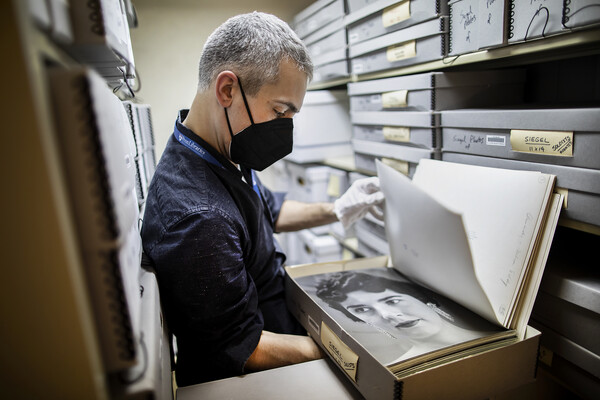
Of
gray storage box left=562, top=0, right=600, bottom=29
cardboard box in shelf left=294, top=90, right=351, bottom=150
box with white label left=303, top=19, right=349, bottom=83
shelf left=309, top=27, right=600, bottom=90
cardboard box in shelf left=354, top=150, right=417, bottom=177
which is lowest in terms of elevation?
cardboard box in shelf left=354, top=150, right=417, bottom=177

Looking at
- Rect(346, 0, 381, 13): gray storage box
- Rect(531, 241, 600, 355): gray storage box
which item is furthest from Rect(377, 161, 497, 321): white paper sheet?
Rect(346, 0, 381, 13): gray storage box

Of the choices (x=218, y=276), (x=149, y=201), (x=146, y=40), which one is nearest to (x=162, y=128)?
(x=146, y=40)

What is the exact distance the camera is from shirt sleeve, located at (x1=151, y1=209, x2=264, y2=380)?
30.3 inches

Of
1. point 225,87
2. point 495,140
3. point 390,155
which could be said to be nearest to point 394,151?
point 390,155

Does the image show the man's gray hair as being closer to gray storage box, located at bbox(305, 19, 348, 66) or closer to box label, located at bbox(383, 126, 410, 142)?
box label, located at bbox(383, 126, 410, 142)

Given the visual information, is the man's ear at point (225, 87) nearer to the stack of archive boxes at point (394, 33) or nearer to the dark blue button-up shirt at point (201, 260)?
the dark blue button-up shirt at point (201, 260)

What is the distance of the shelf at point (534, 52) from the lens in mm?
650

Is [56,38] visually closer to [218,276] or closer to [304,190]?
[218,276]

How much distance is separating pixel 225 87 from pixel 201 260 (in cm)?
41

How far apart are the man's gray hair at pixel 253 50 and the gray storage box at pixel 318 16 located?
2.22 ft

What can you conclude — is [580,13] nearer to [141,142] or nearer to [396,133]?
[396,133]

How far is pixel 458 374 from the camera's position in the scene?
2.13 ft

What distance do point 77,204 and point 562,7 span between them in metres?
0.81

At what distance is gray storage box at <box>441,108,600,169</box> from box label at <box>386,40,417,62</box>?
0.23 meters
